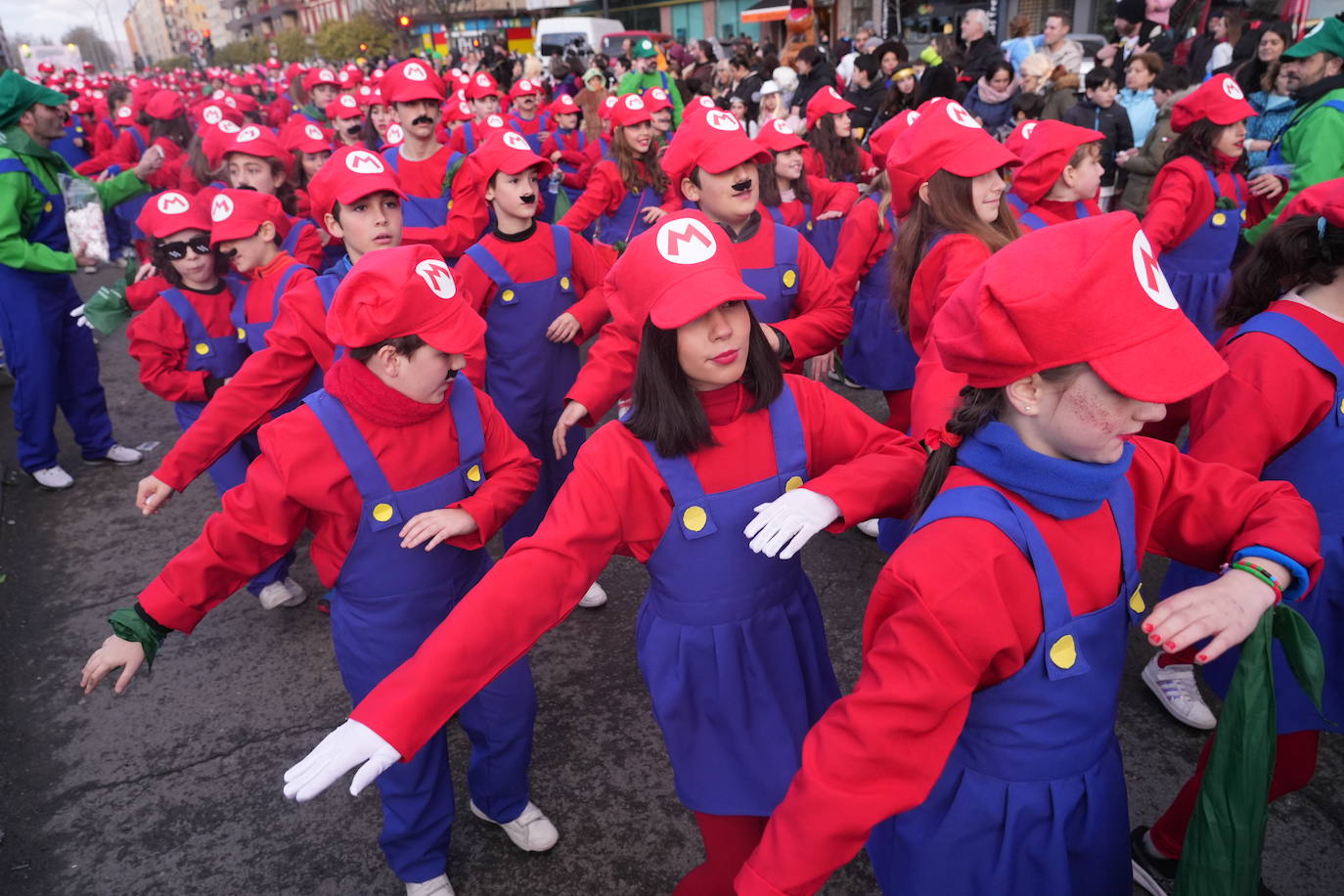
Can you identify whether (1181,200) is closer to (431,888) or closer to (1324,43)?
(1324,43)

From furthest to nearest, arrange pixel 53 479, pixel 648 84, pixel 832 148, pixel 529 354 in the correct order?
pixel 648 84 → pixel 832 148 → pixel 53 479 → pixel 529 354

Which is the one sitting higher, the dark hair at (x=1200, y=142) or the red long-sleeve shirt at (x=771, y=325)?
the dark hair at (x=1200, y=142)

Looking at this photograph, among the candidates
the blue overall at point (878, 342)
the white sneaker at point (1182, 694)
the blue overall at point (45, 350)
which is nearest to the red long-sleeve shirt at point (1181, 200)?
the blue overall at point (878, 342)

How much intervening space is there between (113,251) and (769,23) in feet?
79.9

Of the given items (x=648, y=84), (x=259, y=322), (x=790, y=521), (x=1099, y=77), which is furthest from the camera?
(x=648, y=84)

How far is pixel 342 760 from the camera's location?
1.63 metres

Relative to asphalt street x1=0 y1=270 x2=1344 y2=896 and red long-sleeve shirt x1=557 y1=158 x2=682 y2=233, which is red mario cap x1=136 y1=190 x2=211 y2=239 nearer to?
asphalt street x1=0 y1=270 x2=1344 y2=896

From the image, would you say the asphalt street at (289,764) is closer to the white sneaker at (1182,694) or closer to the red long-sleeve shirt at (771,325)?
the white sneaker at (1182,694)

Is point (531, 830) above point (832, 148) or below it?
below

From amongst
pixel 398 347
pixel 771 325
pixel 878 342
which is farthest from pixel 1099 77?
pixel 398 347

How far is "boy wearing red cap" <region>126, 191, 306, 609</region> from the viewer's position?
13.5ft

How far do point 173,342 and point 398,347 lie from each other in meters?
2.43

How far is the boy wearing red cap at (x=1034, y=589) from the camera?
4.61ft

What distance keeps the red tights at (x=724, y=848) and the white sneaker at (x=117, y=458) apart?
5663 millimetres
